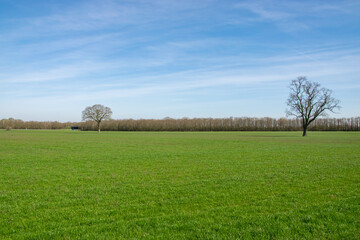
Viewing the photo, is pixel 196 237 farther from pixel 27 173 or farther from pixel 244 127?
pixel 244 127

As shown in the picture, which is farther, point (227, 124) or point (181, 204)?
point (227, 124)

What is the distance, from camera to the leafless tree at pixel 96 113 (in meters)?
92.2

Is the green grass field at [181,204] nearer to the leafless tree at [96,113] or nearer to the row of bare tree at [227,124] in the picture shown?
the leafless tree at [96,113]

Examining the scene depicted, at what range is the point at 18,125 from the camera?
16500 cm

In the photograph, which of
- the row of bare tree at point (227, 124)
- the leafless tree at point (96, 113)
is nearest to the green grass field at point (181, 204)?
the leafless tree at point (96, 113)

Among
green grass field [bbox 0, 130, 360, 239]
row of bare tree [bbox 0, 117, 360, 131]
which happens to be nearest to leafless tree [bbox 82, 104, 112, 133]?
row of bare tree [bbox 0, 117, 360, 131]

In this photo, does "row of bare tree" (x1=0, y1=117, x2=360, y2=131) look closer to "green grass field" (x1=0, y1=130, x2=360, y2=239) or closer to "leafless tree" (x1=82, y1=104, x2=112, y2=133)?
"leafless tree" (x1=82, y1=104, x2=112, y2=133)

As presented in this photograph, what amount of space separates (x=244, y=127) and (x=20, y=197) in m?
120

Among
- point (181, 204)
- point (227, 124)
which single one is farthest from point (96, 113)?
point (181, 204)

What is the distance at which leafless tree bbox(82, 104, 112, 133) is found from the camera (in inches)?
3630

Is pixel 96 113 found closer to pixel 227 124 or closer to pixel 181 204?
pixel 227 124

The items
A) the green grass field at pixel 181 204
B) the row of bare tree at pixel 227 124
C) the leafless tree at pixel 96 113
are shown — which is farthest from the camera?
the row of bare tree at pixel 227 124

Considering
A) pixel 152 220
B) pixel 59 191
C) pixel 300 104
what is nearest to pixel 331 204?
pixel 152 220

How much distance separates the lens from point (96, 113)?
305 feet
